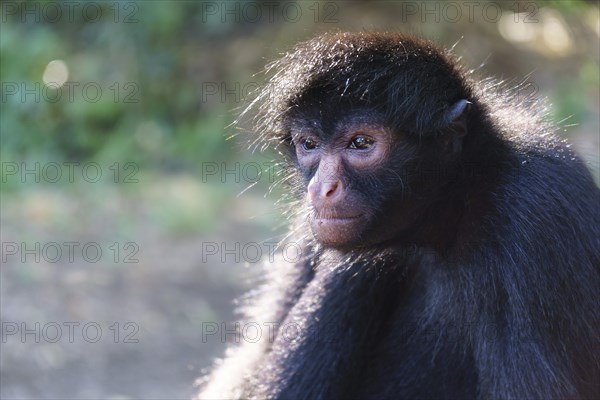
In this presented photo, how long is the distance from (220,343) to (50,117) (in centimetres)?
594

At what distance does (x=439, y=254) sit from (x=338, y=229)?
0.81 metres

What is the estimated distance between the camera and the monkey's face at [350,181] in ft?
19.2

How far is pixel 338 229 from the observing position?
587cm

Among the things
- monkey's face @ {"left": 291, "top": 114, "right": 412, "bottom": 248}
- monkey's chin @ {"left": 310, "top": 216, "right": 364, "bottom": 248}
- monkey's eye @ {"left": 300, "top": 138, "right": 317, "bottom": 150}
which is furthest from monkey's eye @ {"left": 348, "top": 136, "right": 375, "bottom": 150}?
monkey's chin @ {"left": 310, "top": 216, "right": 364, "bottom": 248}

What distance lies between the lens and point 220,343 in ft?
36.4

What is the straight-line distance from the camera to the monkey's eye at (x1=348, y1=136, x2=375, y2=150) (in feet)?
19.4

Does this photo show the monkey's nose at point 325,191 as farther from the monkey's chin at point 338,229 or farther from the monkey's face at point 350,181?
the monkey's chin at point 338,229

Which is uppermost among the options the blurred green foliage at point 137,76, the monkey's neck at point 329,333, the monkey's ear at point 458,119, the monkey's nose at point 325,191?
the blurred green foliage at point 137,76

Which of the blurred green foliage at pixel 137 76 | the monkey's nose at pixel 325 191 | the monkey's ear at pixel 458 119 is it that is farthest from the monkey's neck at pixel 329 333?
the blurred green foliage at pixel 137 76

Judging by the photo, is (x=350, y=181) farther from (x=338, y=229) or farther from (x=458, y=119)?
(x=458, y=119)

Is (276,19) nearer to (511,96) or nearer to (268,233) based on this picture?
(268,233)

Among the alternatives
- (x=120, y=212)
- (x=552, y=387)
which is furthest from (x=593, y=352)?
(x=120, y=212)

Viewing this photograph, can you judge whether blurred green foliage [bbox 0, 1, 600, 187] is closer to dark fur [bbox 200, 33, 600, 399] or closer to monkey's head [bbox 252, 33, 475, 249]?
dark fur [bbox 200, 33, 600, 399]

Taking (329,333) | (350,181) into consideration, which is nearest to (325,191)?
(350,181)
